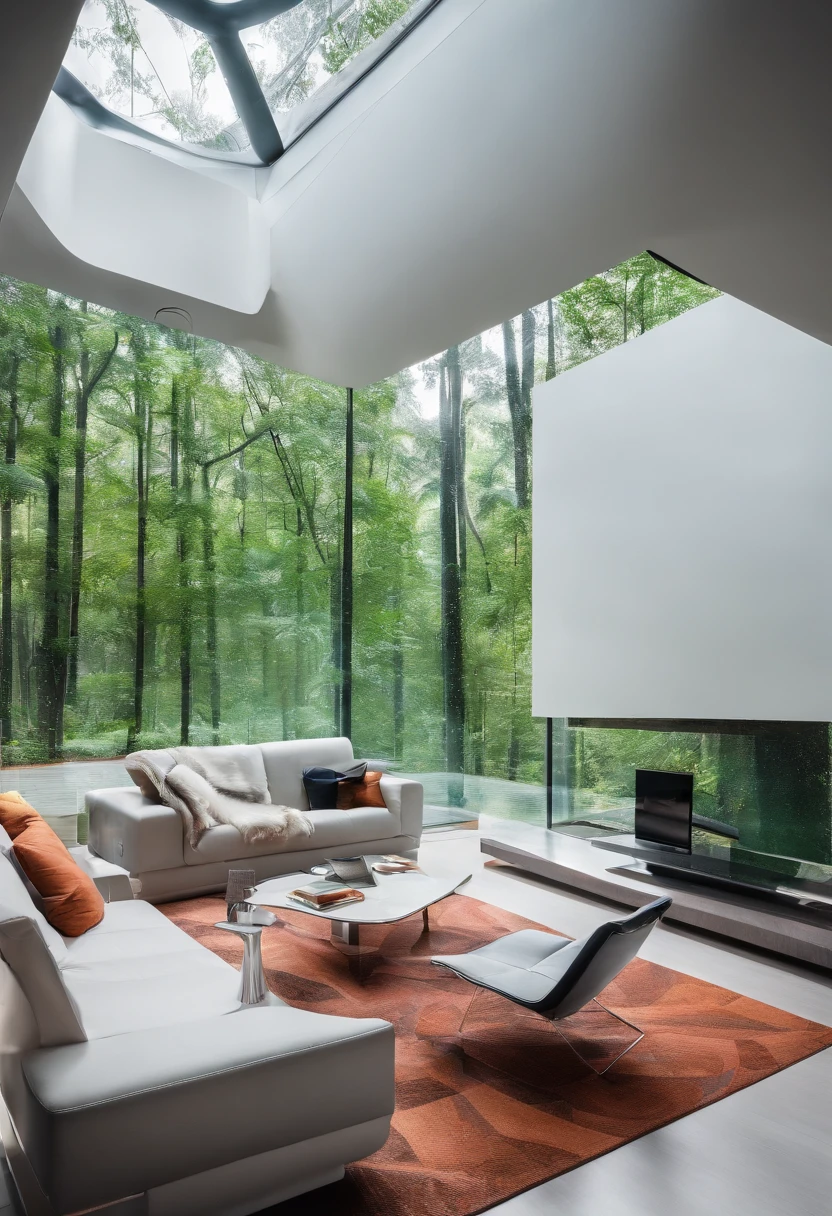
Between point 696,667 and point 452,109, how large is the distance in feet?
10.6

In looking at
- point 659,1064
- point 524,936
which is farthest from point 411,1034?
point 659,1064

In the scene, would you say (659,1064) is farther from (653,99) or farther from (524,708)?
(524,708)

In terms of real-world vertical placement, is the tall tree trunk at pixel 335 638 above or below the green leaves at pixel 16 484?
below

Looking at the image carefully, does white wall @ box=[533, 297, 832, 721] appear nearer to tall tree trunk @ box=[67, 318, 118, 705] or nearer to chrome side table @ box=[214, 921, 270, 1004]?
chrome side table @ box=[214, 921, 270, 1004]

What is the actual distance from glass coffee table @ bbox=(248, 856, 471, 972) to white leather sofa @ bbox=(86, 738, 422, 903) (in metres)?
0.82

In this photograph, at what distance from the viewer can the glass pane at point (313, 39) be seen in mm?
3357

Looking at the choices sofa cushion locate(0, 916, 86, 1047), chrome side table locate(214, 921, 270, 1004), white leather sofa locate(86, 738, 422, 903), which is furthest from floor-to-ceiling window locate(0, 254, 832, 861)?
sofa cushion locate(0, 916, 86, 1047)

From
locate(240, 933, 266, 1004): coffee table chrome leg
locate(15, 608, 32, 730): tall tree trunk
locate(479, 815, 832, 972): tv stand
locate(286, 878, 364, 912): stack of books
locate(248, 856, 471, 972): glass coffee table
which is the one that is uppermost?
locate(15, 608, 32, 730): tall tree trunk

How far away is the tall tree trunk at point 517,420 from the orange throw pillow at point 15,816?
18.1 ft

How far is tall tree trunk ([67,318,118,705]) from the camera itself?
578 cm

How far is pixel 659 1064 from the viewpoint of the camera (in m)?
2.76

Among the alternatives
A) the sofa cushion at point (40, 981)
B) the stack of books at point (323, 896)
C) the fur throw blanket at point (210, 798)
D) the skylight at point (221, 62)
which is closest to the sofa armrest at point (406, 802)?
the fur throw blanket at point (210, 798)

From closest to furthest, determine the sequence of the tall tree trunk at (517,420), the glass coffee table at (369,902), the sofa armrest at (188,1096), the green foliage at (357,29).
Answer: the sofa armrest at (188,1096), the green foliage at (357,29), the glass coffee table at (369,902), the tall tree trunk at (517,420)

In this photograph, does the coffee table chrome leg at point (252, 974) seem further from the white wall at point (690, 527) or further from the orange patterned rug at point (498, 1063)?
the white wall at point (690, 527)
